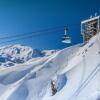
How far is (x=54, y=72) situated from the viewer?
23391 mm

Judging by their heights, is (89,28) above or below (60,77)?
above

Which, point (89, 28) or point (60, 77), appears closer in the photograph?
point (60, 77)

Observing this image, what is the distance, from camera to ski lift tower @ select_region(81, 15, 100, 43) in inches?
1129

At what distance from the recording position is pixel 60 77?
69.0 feet

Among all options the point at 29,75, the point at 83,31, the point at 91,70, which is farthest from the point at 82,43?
Answer: the point at 91,70

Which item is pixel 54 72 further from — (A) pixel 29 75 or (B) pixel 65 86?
(B) pixel 65 86

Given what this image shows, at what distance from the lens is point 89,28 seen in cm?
2928

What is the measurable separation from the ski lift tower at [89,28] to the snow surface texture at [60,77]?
5.94ft

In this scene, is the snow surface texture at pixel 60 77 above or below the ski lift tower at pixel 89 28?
below

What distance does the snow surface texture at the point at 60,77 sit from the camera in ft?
56.4

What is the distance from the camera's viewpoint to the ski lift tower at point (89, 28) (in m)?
28.7

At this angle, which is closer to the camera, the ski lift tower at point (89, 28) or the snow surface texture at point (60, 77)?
the snow surface texture at point (60, 77)

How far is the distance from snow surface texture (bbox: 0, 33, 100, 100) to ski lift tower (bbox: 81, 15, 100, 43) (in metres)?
1.81

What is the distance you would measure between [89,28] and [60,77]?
939cm
